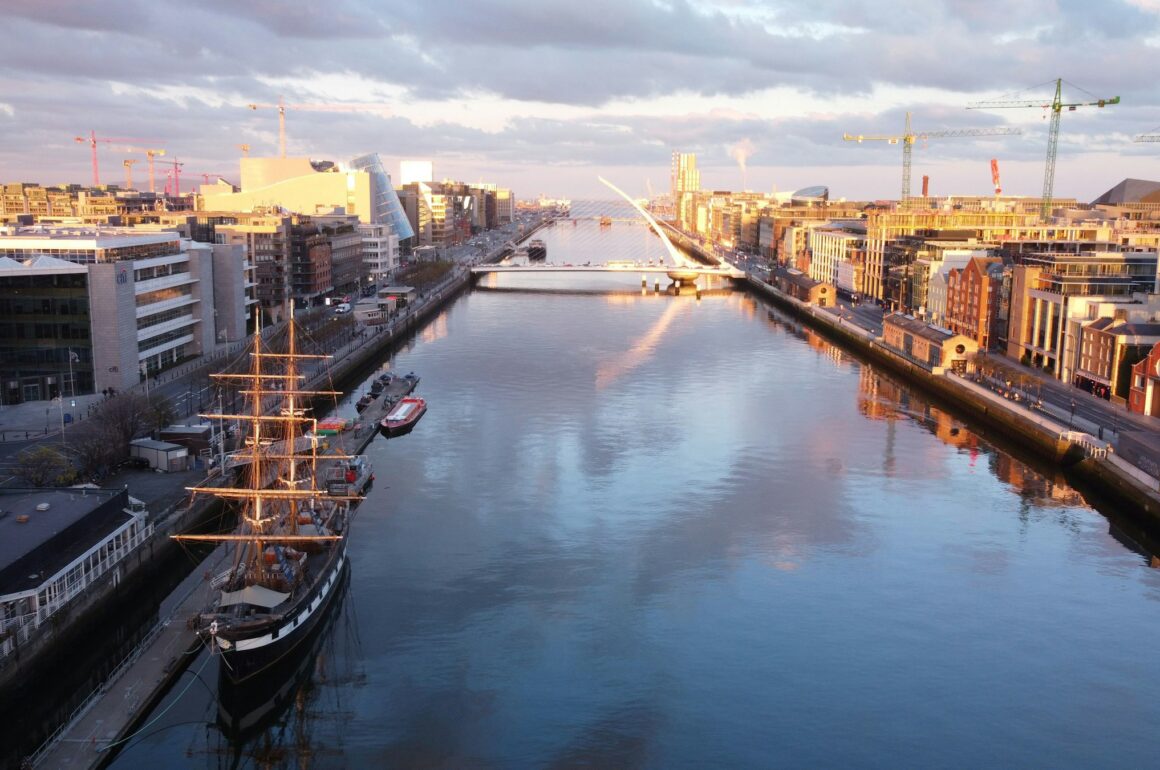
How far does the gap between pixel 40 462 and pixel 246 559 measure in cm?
450

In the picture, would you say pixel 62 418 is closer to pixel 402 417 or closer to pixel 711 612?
pixel 402 417

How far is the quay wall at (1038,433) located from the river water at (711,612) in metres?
0.74

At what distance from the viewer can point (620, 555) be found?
16.0 metres

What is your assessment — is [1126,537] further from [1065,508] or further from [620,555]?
[620,555]

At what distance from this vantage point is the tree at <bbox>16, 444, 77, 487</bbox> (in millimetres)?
15812

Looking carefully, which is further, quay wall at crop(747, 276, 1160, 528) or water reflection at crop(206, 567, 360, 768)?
quay wall at crop(747, 276, 1160, 528)

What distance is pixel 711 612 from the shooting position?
14.0 meters

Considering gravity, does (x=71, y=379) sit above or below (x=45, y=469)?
above

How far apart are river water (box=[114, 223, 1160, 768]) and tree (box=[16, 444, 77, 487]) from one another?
4670mm

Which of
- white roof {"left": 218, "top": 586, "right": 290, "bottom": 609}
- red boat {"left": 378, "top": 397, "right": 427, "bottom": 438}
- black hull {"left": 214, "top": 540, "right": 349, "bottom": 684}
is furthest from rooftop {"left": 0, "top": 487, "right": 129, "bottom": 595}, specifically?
red boat {"left": 378, "top": 397, "right": 427, "bottom": 438}

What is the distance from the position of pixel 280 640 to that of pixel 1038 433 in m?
17.7

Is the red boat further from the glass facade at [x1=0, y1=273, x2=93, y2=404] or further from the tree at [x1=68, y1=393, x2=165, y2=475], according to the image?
the glass facade at [x1=0, y1=273, x2=93, y2=404]

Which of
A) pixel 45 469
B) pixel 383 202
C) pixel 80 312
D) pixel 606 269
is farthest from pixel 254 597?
pixel 383 202

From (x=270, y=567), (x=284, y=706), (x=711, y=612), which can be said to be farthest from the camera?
(x=711, y=612)
